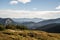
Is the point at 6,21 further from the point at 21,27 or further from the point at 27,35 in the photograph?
the point at 27,35

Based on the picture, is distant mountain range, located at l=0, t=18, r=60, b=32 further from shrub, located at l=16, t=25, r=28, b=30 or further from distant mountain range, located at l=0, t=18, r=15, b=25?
shrub, located at l=16, t=25, r=28, b=30

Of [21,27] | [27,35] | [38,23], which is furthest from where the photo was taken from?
[38,23]

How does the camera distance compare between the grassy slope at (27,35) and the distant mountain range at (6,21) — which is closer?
the grassy slope at (27,35)

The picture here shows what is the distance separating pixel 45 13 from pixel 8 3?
1.71 metres

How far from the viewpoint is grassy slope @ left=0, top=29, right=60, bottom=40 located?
234 inches

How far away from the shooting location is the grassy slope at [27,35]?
594cm

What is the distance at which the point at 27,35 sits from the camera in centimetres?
616

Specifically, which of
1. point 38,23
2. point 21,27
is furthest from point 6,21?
point 38,23

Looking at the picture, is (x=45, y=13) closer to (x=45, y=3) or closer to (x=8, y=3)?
(x=45, y=3)

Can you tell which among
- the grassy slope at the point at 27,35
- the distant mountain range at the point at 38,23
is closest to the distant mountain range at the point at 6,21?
the distant mountain range at the point at 38,23

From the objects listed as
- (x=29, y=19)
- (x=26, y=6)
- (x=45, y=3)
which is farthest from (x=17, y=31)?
(x=45, y=3)

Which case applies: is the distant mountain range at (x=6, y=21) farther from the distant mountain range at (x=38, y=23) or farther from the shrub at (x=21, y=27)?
the shrub at (x=21, y=27)

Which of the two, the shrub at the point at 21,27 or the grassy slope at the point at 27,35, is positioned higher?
the shrub at the point at 21,27

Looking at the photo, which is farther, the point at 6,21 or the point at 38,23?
the point at 38,23
